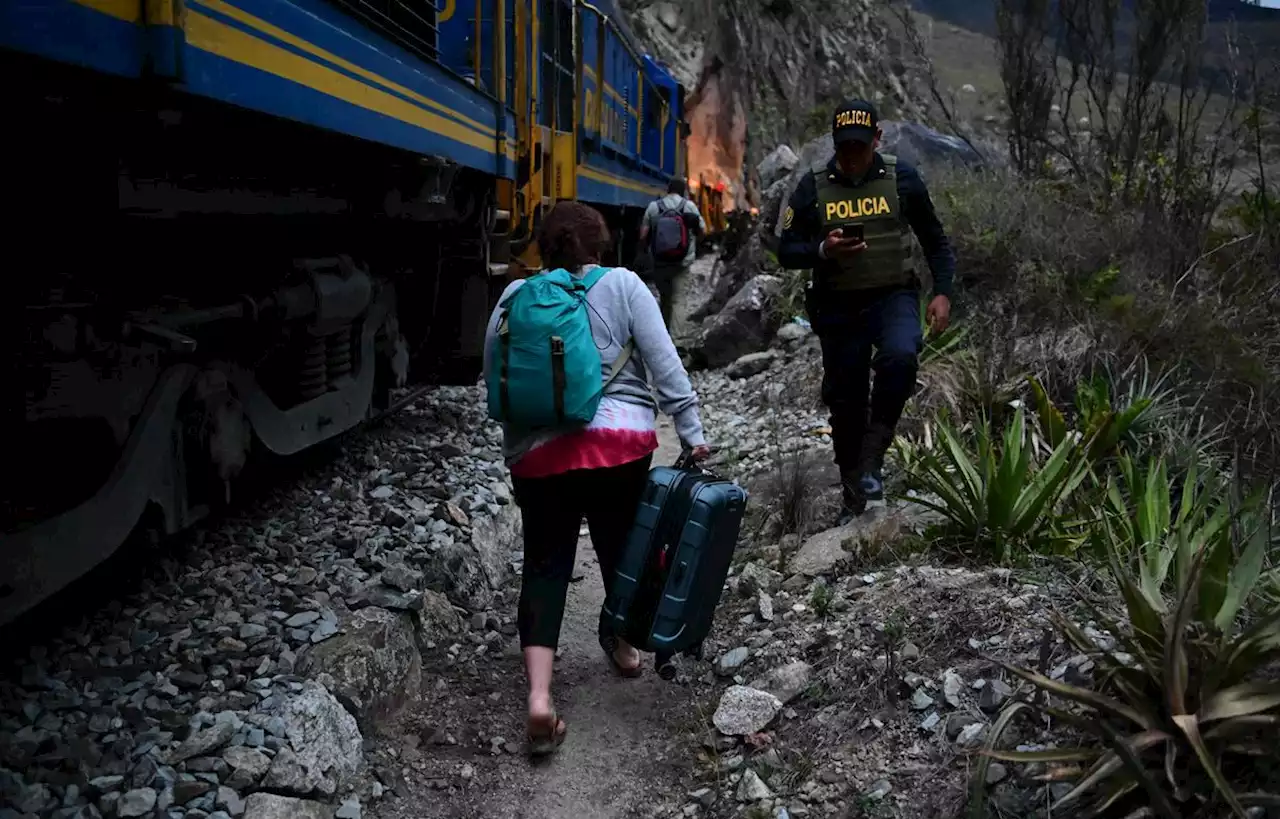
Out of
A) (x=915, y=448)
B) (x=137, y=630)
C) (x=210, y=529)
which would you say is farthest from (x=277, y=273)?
(x=915, y=448)

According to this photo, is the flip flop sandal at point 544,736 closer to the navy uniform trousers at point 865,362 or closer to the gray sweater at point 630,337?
the gray sweater at point 630,337

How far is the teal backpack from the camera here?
3154mm

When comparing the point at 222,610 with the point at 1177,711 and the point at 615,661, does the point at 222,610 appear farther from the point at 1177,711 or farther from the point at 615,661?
the point at 1177,711

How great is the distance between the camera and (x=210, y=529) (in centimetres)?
423

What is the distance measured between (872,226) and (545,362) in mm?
1850

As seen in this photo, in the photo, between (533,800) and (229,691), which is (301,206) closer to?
(229,691)

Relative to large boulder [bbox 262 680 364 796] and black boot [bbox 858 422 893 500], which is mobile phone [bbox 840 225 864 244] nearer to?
black boot [bbox 858 422 893 500]

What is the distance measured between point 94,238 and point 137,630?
1228 millimetres

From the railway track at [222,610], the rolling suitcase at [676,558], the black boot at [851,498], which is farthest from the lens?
the black boot at [851,498]

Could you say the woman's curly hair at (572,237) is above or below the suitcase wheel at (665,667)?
above

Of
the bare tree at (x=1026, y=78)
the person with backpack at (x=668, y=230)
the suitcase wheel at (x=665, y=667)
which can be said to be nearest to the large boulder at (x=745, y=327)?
the person with backpack at (x=668, y=230)

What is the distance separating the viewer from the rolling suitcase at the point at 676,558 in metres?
3.34

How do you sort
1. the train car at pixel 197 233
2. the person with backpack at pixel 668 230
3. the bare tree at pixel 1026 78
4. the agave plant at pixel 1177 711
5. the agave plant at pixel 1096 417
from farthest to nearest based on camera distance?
the bare tree at pixel 1026 78 → the person with backpack at pixel 668 230 → the agave plant at pixel 1096 417 → the train car at pixel 197 233 → the agave plant at pixel 1177 711

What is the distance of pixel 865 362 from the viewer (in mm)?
4535
